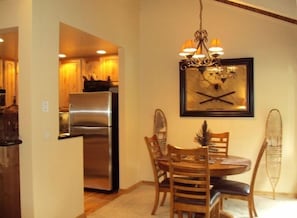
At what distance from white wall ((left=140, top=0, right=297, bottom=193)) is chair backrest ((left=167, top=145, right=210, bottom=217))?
1972 millimetres

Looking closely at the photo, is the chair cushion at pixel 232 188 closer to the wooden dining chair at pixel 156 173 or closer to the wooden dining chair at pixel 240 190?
the wooden dining chair at pixel 240 190

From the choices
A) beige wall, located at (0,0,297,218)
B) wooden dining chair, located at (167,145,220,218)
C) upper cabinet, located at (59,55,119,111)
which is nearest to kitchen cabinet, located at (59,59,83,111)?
upper cabinet, located at (59,55,119,111)

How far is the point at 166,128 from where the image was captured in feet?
17.3

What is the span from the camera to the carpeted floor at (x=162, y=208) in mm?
3777

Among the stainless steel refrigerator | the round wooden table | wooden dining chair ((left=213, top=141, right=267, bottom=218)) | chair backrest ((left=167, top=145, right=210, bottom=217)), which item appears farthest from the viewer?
the stainless steel refrigerator

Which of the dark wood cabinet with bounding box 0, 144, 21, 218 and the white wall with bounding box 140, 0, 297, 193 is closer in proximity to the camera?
the dark wood cabinet with bounding box 0, 144, 21, 218

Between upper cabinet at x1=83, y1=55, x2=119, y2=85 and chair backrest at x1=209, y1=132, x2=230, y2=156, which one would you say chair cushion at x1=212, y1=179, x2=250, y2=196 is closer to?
chair backrest at x1=209, y1=132, x2=230, y2=156

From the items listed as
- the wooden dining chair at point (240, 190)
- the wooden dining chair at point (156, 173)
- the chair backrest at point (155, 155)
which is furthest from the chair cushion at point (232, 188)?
the chair backrest at point (155, 155)

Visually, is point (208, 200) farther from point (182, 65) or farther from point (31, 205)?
point (182, 65)

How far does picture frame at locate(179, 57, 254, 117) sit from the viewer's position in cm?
474

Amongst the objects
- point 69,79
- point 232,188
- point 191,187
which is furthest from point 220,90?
point 69,79

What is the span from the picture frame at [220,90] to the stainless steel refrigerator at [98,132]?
50.2 inches

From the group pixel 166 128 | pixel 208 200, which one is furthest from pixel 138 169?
pixel 208 200

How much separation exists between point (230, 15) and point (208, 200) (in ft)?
10.5
